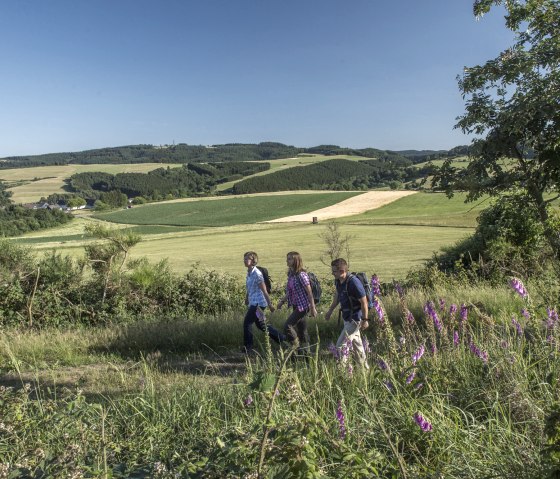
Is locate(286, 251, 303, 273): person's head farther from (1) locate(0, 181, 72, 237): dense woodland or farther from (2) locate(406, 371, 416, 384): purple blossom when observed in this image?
(1) locate(0, 181, 72, 237): dense woodland

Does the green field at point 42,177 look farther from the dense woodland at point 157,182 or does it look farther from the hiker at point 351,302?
the hiker at point 351,302

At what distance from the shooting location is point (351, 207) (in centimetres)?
6869

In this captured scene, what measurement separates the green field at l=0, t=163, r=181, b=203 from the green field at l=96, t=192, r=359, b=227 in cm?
3715

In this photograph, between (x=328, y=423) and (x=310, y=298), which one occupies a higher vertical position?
(x=328, y=423)

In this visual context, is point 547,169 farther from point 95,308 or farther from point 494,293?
point 95,308

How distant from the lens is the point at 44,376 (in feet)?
23.3

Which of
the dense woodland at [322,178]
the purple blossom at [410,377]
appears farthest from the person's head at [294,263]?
the dense woodland at [322,178]

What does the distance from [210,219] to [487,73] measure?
2596 inches

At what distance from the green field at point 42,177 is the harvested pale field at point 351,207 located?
226 feet

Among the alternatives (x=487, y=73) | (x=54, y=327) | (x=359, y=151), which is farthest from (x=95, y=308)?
(x=359, y=151)

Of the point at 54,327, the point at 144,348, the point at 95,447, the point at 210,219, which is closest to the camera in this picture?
the point at 95,447

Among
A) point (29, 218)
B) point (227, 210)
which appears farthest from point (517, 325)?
point (29, 218)

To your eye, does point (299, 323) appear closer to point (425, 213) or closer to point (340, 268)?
point (340, 268)

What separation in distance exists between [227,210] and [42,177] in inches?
3227
